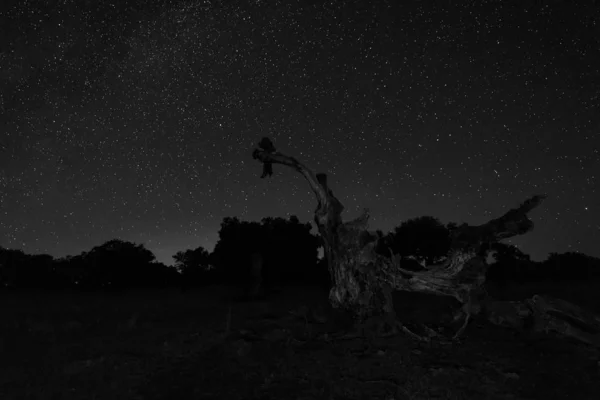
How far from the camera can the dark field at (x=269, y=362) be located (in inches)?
302

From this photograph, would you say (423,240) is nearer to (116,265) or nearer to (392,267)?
(392,267)

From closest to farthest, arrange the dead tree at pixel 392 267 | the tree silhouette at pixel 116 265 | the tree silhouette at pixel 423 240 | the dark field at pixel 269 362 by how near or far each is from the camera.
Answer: the dark field at pixel 269 362 → the dead tree at pixel 392 267 → the tree silhouette at pixel 423 240 → the tree silhouette at pixel 116 265

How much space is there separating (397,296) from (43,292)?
21637 millimetres

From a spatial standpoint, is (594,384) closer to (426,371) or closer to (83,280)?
(426,371)

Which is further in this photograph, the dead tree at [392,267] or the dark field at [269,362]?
the dead tree at [392,267]

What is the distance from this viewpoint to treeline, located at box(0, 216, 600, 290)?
27.4m

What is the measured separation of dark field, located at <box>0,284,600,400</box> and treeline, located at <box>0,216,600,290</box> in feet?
45.3

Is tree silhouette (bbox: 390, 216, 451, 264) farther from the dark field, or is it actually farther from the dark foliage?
the dark field

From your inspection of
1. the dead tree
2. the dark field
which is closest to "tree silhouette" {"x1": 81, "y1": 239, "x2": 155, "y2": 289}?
the dark field

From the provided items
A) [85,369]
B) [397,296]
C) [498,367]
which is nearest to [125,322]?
[85,369]

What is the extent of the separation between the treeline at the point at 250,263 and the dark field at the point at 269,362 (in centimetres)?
1380

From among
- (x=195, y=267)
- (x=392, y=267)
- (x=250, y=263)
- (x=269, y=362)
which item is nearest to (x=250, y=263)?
(x=250, y=263)

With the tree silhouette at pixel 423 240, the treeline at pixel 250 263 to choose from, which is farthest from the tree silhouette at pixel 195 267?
the tree silhouette at pixel 423 240

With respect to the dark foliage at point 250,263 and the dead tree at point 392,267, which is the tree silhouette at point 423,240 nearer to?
the dark foliage at point 250,263
